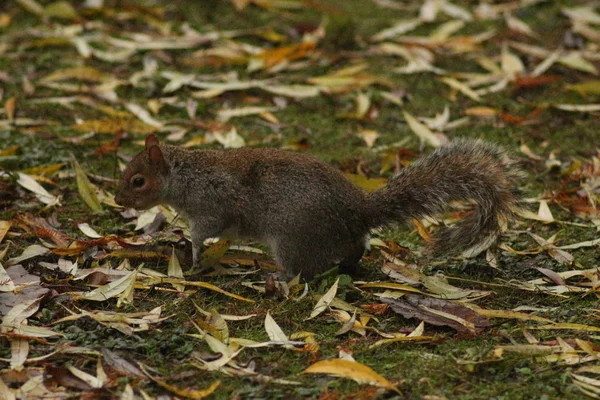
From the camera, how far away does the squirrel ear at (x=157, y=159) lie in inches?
218

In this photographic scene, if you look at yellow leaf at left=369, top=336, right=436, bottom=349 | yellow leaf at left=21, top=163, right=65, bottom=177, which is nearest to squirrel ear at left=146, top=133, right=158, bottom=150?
yellow leaf at left=21, top=163, right=65, bottom=177

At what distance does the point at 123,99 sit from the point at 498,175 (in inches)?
159

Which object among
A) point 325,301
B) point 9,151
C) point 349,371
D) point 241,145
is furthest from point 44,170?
point 349,371

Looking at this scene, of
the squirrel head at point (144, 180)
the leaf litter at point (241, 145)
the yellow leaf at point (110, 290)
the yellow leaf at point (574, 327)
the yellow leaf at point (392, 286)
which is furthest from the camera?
the squirrel head at point (144, 180)

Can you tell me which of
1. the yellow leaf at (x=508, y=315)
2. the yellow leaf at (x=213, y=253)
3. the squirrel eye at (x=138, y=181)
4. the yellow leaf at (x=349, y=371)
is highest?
the squirrel eye at (x=138, y=181)

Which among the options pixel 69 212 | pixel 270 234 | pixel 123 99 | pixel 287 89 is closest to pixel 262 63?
pixel 287 89

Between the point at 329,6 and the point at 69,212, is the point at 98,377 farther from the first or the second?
the point at 329,6

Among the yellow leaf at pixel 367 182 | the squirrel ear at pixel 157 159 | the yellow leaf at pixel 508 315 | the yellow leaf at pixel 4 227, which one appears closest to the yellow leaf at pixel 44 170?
the yellow leaf at pixel 4 227

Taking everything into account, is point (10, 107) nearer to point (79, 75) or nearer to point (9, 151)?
point (79, 75)

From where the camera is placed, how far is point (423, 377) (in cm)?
406

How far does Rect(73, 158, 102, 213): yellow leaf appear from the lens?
6094 millimetres

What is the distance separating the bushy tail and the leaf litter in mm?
221

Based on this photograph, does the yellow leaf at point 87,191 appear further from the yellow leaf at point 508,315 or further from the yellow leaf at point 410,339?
the yellow leaf at point 508,315

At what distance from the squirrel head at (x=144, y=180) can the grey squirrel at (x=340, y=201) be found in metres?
0.41
